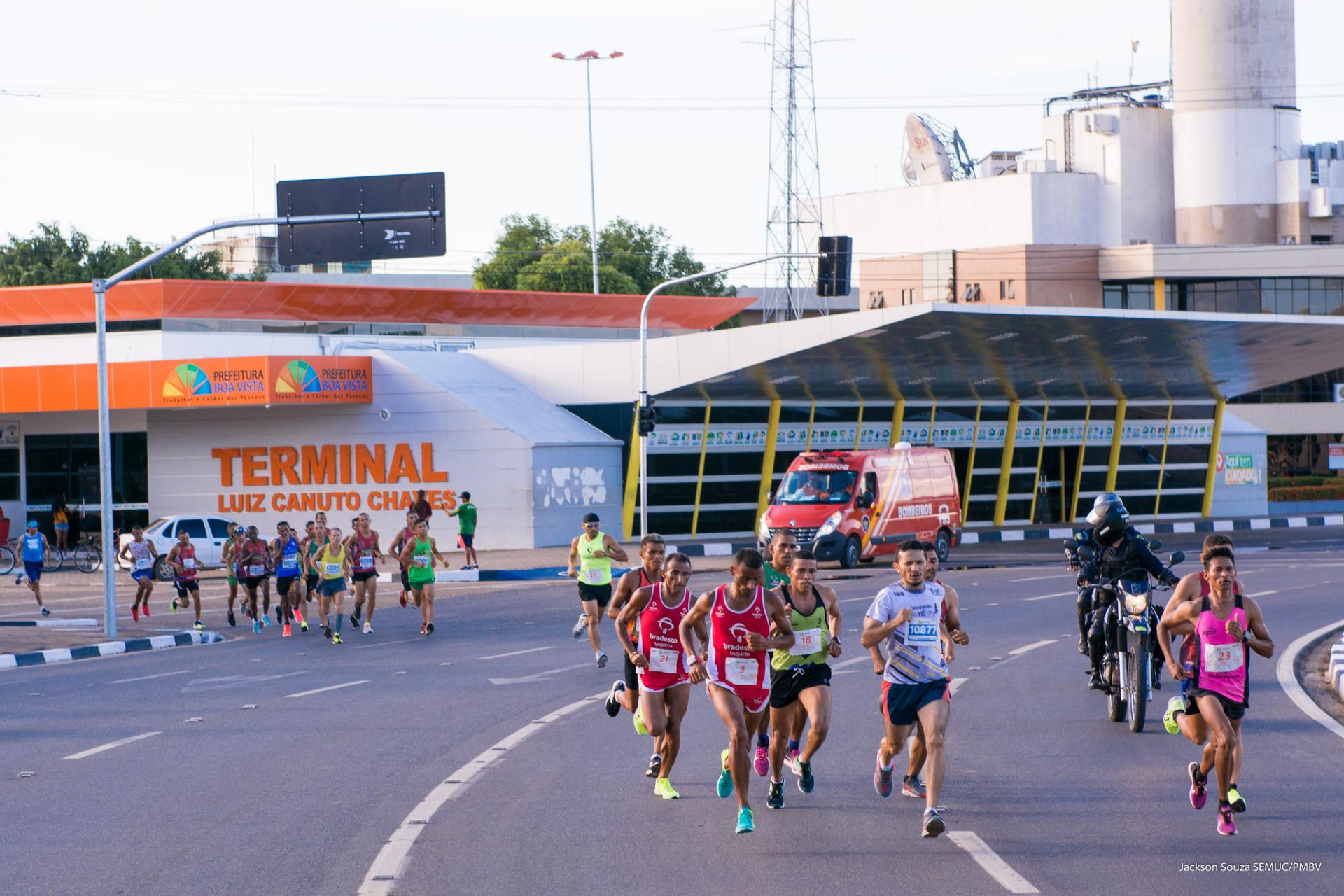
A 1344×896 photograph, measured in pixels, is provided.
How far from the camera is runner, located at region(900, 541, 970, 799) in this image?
374 inches

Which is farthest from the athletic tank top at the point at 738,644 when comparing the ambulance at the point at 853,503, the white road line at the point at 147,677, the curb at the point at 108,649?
the ambulance at the point at 853,503

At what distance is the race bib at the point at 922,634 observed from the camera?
30.5 feet

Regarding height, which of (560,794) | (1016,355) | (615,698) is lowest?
(560,794)

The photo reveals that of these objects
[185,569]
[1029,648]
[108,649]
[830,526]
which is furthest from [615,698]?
[830,526]

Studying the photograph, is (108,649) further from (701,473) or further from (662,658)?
(701,473)

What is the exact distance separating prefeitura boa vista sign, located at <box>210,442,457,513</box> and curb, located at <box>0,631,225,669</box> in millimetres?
16197

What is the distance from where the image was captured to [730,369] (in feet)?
126

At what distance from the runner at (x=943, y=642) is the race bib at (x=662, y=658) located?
5.17 ft

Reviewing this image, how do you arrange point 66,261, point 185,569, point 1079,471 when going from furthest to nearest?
point 66,261
point 1079,471
point 185,569

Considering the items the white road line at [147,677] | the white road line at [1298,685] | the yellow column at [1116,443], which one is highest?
the yellow column at [1116,443]

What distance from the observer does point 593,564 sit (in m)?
18.6

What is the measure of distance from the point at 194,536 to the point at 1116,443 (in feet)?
100

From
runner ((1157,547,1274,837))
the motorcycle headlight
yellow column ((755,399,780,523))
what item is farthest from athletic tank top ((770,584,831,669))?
yellow column ((755,399,780,523))

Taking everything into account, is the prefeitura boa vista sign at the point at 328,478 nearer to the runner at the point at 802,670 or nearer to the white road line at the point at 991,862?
the runner at the point at 802,670
